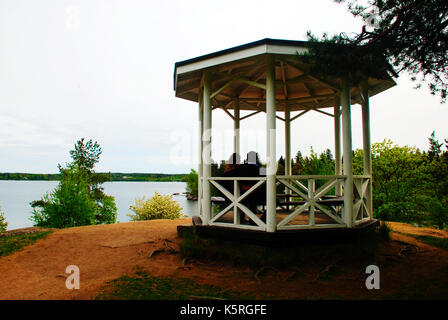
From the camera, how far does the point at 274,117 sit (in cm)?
514

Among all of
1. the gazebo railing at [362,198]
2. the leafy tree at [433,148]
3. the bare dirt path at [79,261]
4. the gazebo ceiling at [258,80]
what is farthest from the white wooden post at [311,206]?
the leafy tree at [433,148]

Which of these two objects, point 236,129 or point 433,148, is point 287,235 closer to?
point 236,129

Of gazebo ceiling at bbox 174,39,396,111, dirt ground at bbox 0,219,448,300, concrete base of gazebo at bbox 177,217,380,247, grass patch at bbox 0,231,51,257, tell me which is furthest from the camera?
grass patch at bbox 0,231,51,257

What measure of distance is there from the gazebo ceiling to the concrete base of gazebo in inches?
108

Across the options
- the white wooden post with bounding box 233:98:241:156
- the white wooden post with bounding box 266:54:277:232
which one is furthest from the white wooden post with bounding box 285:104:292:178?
the white wooden post with bounding box 266:54:277:232

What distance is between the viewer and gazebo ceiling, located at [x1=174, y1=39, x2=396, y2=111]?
5.08 meters

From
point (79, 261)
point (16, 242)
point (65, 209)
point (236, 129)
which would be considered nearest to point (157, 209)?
point (65, 209)

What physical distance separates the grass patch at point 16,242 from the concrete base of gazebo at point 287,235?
179 inches

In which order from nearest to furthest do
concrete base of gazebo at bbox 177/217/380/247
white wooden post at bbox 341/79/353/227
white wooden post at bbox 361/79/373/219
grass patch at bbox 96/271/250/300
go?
grass patch at bbox 96/271/250/300 → concrete base of gazebo at bbox 177/217/380/247 → white wooden post at bbox 341/79/353/227 → white wooden post at bbox 361/79/373/219

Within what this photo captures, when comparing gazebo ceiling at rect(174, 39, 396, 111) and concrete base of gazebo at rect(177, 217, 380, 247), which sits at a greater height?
gazebo ceiling at rect(174, 39, 396, 111)

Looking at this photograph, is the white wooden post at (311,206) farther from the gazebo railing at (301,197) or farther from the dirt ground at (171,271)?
the dirt ground at (171,271)

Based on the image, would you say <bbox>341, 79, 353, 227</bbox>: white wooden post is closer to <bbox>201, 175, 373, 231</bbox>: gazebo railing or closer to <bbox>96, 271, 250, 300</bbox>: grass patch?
<bbox>201, 175, 373, 231</bbox>: gazebo railing

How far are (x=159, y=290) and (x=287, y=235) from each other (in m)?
2.31
